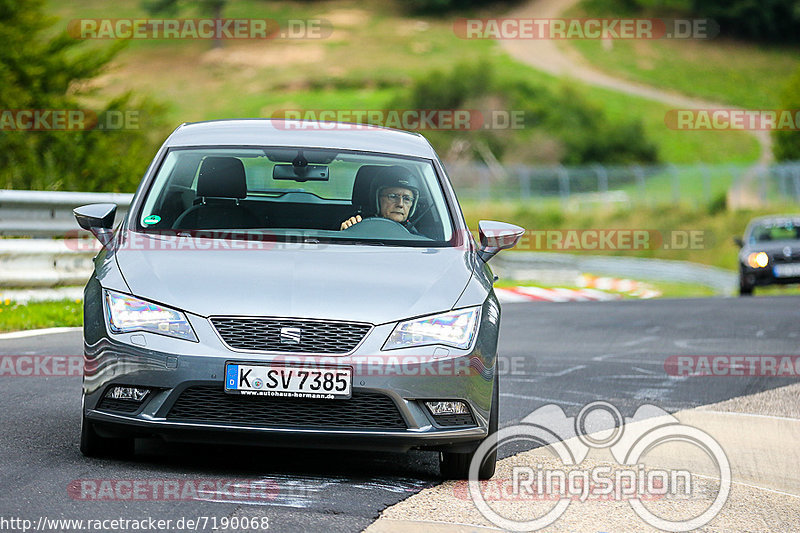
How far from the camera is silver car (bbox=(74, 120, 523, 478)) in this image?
582 centimetres

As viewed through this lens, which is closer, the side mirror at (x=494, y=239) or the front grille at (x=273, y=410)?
the front grille at (x=273, y=410)

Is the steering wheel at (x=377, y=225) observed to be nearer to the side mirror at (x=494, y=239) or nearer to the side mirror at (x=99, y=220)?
the side mirror at (x=494, y=239)

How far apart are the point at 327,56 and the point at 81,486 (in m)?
106

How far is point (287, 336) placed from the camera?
19.1 ft

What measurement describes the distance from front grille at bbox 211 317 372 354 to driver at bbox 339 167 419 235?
1428 mm

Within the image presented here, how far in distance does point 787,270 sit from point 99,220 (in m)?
18.4

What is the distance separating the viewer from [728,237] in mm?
43219

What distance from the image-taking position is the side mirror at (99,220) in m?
7.02
